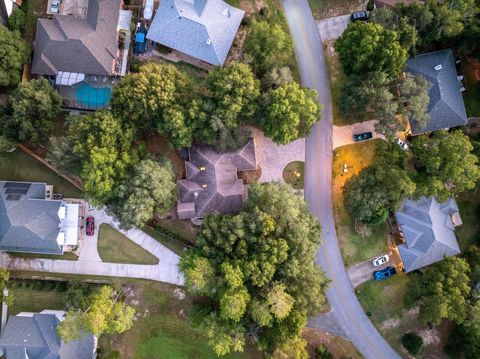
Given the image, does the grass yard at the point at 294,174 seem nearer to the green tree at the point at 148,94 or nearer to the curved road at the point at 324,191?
the curved road at the point at 324,191

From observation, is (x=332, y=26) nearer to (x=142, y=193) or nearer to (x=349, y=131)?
(x=349, y=131)

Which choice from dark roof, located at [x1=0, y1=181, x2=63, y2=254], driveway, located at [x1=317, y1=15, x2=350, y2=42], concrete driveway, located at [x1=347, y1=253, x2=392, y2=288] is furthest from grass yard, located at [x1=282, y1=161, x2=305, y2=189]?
dark roof, located at [x1=0, y1=181, x2=63, y2=254]

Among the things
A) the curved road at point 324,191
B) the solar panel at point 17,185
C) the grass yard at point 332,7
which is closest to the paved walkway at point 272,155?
the curved road at point 324,191

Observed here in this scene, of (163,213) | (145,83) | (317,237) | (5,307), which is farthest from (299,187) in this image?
(5,307)

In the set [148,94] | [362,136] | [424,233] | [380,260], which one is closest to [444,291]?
[424,233]

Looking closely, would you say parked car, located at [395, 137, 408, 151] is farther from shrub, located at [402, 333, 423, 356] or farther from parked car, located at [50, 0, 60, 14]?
parked car, located at [50, 0, 60, 14]

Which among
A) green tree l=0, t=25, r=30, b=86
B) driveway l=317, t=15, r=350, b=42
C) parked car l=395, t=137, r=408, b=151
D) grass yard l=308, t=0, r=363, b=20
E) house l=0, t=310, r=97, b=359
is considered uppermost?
grass yard l=308, t=0, r=363, b=20
